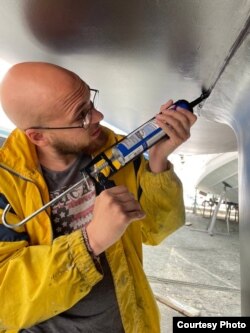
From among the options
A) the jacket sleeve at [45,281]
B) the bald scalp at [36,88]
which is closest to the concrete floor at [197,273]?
the jacket sleeve at [45,281]

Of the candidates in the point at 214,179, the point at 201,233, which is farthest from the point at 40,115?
the point at 201,233

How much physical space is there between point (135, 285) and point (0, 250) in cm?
28

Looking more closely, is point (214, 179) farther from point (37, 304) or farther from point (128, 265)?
point (37, 304)

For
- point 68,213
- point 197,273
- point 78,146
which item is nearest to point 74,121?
point 78,146

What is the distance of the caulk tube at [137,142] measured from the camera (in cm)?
51

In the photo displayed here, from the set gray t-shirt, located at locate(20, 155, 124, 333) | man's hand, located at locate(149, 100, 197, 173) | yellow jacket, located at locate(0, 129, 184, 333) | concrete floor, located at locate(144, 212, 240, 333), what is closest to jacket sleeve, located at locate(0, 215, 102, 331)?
yellow jacket, located at locate(0, 129, 184, 333)

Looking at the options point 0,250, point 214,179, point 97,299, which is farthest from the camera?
point 214,179

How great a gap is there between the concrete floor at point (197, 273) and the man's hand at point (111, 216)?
120 centimetres

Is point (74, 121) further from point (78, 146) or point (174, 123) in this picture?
point (174, 123)

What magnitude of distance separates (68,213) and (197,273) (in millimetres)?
1689

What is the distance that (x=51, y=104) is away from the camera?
59 cm

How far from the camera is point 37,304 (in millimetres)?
483

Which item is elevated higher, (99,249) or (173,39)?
(173,39)

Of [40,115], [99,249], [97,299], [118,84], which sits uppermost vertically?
[118,84]
